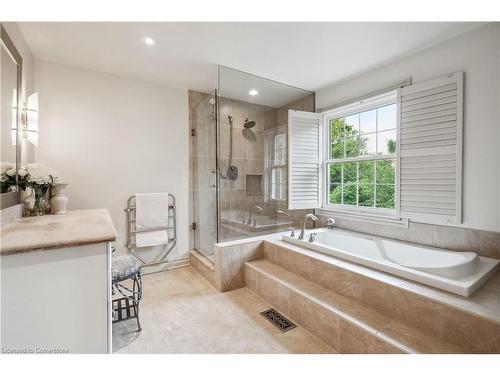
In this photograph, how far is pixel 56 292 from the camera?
101 centimetres

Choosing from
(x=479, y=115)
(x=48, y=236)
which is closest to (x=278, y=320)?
(x=48, y=236)

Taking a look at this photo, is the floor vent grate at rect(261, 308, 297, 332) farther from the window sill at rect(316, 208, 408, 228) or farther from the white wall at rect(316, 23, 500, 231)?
the white wall at rect(316, 23, 500, 231)

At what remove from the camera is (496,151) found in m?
1.72

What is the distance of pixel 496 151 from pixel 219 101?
2.50 metres

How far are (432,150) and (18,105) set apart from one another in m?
3.35

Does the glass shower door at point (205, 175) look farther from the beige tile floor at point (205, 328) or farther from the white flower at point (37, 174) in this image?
the white flower at point (37, 174)

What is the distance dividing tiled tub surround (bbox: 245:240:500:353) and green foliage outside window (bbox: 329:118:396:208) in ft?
3.59

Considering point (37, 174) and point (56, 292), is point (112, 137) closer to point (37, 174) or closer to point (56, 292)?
point (37, 174)

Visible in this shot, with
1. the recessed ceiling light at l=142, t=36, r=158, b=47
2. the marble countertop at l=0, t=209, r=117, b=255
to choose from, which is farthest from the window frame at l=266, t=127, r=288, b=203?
the marble countertop at l=0, t=209, r=117, b=255

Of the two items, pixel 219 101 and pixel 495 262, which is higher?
pixel 219 101
